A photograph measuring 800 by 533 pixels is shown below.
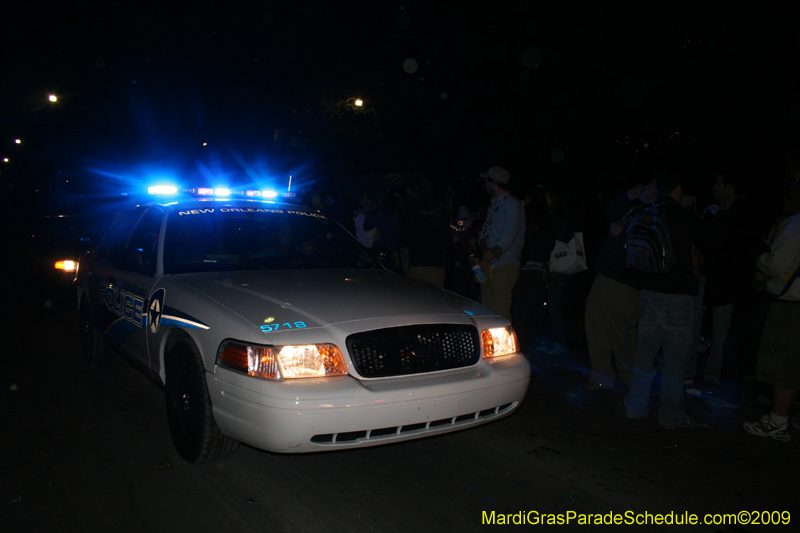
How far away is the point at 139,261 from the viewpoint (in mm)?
4141

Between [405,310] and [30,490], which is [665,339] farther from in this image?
[30,490]

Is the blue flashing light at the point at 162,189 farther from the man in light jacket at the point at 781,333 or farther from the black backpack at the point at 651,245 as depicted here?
the man in light jacket at the point at 781,333

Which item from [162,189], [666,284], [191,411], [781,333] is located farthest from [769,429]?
[162,189]

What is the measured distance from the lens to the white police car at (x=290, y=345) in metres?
3.02

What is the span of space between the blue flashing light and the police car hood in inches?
126

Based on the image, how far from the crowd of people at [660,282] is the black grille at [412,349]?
1553 millimetres

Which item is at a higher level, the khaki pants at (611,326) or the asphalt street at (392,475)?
the khaki pants at (611,326)

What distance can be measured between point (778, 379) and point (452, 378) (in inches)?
94.7

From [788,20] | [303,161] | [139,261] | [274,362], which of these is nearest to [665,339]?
[274,362]

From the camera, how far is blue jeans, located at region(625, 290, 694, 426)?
13.9 feet

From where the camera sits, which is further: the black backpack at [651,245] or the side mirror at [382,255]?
the side mirror at [382,255]

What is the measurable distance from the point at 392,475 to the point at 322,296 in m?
1.16

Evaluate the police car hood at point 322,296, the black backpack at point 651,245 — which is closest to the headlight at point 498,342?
the police car hood at point 322,296

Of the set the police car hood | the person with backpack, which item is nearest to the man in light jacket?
the person with backpack
